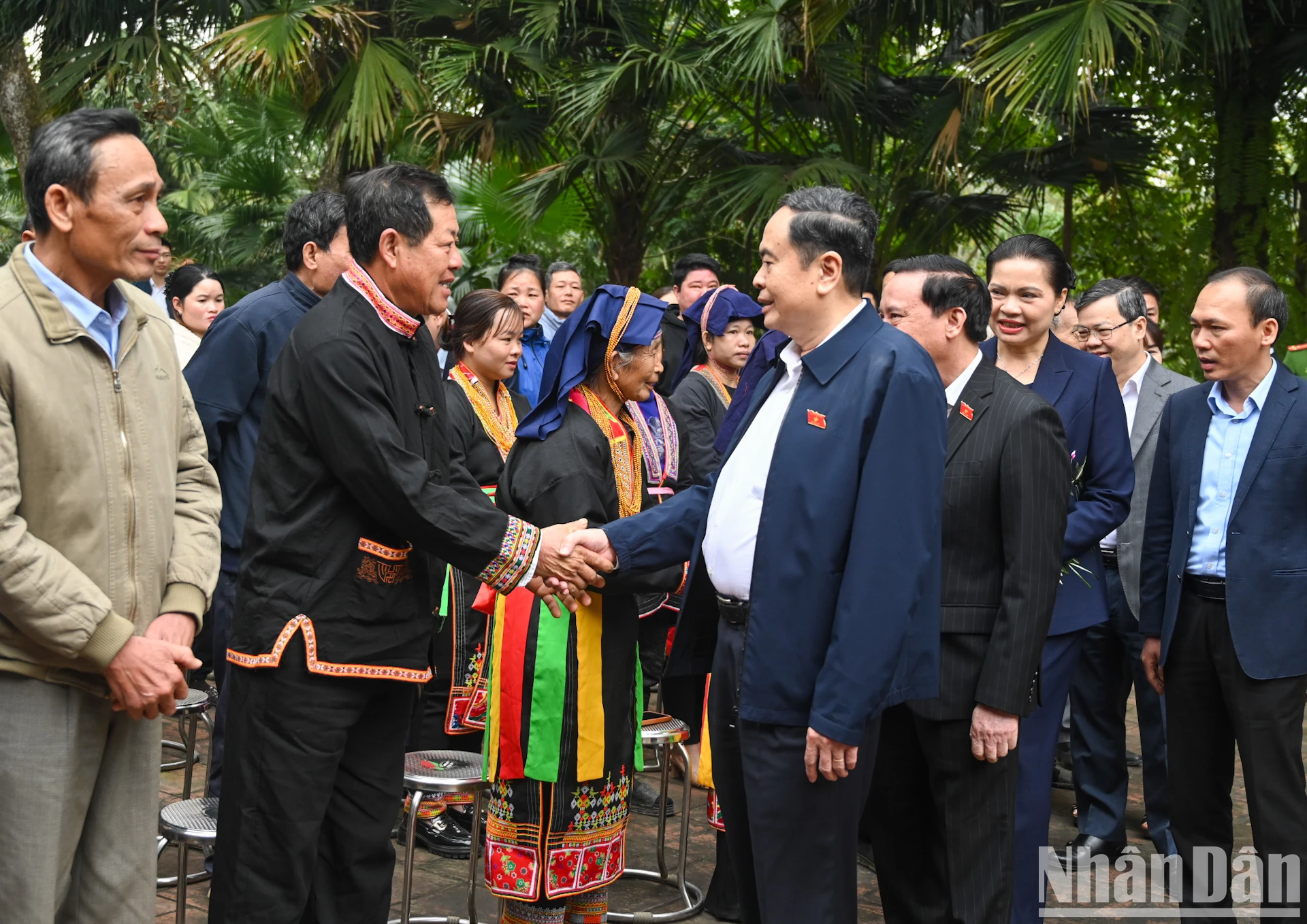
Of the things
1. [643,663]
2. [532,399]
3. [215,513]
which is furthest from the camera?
[532,399]

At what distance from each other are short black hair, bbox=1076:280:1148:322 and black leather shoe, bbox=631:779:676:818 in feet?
9.68

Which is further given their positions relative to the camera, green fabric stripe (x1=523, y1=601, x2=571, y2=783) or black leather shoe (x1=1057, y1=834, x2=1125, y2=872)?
black leather shoe (x1=1057, y1=834, x2=1125, y2=872)

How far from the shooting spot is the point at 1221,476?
413cm

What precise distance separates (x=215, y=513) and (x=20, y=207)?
2230cm

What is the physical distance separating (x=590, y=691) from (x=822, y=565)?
1.18 meters

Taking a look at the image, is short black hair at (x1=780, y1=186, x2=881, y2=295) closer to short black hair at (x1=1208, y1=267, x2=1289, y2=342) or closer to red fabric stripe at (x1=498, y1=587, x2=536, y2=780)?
red fabric stripe at (x1=498, y1=587, x2=536, y2=780)

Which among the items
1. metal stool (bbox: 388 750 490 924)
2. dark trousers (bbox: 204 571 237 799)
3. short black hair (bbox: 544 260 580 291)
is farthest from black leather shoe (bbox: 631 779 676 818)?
short black hair (bbox: 544 260 580 291)

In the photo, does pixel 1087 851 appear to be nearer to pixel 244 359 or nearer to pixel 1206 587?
pixel 1206 587

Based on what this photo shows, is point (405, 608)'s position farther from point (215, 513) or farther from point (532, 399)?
point (532, 399)

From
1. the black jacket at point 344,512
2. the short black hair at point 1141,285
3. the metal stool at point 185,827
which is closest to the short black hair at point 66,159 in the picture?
the black jacket at point 344,512

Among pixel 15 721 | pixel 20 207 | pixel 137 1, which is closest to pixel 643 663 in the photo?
pixel 15 721

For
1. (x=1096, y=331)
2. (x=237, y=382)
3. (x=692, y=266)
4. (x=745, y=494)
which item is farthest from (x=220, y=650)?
(x=692, y=266)

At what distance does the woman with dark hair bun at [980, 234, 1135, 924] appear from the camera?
401 cm

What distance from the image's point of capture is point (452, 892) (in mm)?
4715
